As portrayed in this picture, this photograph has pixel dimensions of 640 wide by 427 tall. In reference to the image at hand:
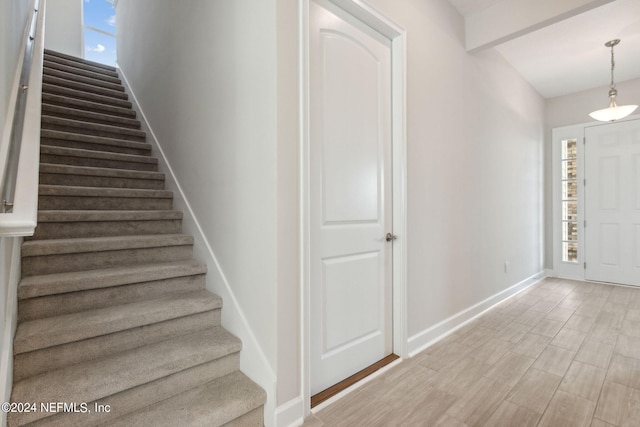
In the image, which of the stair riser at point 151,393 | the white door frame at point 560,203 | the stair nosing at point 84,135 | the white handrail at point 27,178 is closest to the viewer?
the white handrail at point 27,178

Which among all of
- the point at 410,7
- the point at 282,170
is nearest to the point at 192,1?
the point at 410,7

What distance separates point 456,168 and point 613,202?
10.5 feet

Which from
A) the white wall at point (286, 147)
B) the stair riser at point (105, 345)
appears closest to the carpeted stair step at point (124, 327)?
the stair riser at point (105, 345)

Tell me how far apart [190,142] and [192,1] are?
108cm

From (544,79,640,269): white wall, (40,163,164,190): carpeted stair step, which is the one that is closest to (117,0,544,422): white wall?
(40,163,164,190): carpeted stair step

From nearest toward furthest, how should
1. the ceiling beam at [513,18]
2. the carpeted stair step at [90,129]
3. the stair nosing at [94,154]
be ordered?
the ceiling beam at [513,18]
the stair nosing at [94,154]
the carpeted stair step at [90,129]

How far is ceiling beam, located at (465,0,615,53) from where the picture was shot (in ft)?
7.54

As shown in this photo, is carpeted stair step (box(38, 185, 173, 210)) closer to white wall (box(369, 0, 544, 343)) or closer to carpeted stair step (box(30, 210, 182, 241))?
carpeted stair step (box(30, 210, 182, 241))

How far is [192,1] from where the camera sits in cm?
238

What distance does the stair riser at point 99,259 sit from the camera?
1.76 meters

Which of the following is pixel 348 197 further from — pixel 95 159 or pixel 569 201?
pixel 569 201

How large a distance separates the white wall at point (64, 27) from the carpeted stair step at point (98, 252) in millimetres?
5720

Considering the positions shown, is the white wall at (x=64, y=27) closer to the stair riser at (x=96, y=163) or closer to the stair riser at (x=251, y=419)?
the stair riser at (x=96, y=163)

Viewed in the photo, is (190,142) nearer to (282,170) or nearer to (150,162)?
(150,162)
